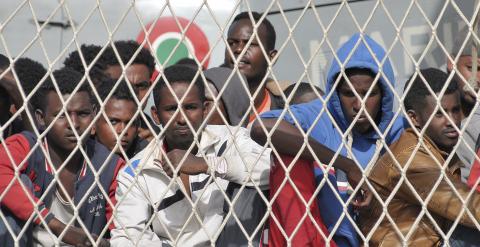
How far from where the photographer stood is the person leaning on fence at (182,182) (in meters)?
2.83

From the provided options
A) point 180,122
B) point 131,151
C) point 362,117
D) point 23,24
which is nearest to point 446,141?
point 362,117

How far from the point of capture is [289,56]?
4957mm

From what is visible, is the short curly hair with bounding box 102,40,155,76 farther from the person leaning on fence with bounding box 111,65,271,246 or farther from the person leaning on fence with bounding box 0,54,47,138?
the person leaning on fence with bounding box 111,65,271,246

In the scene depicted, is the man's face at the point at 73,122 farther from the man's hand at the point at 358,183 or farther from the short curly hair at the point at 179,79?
the man's hand at the point at 358,183

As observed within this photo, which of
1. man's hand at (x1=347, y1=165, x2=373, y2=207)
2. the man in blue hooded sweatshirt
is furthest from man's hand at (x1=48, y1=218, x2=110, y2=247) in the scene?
man's hand at (x1=347, y1=165, x2=373, y2=207)

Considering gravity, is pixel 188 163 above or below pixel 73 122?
below

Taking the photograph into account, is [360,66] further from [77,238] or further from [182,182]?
[77,238]

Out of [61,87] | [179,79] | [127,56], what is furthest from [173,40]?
[179,79]

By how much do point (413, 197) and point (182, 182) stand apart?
77cm

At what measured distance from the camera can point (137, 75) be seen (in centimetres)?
418

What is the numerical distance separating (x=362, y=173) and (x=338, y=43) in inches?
88.9

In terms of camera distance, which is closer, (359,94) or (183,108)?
(359,94)

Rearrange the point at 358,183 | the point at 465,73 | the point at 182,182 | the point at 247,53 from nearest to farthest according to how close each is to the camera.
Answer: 1. the point at 358,183
2. the point at 182,182
3. the point at 465,73
4. the point at 247,53

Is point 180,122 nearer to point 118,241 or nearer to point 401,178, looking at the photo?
point 118,241
